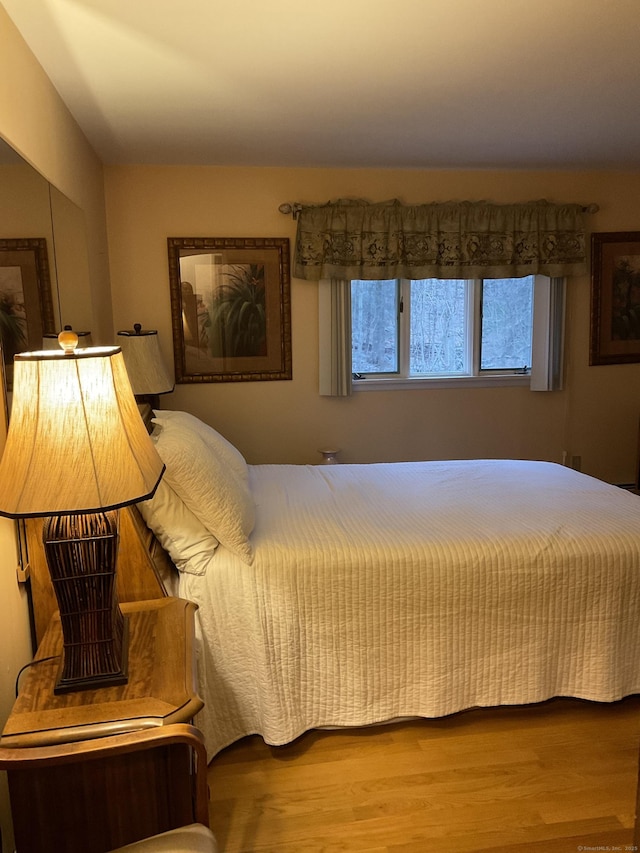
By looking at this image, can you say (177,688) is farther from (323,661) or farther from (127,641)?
(323,661)

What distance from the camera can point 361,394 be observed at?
441cm

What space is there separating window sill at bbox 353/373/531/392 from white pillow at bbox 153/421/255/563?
2.35 metres

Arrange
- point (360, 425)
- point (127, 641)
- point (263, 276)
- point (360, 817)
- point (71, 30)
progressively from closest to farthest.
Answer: point (127, 641) → point (360, 817) → point (71, 30) → point (263, 276) → point (360, 425)

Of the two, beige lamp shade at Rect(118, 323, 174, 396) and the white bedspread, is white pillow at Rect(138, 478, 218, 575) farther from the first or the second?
beige lamp shade at Rect(118, 323, 174, 396)

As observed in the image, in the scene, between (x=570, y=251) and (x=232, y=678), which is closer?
(x=232, y=678)

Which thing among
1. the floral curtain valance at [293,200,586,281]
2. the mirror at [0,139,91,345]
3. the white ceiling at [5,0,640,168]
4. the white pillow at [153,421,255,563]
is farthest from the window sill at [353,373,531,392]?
the white pillow at [153,421,255,563]

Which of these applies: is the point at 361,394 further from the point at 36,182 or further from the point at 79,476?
the point at 79,476

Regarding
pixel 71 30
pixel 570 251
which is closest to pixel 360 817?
pixel 71 30

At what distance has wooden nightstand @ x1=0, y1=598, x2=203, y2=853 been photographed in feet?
4.10

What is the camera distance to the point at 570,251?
4352 millimetres

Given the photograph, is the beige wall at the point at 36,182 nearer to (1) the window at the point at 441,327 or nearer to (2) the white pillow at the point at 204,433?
(2) the white pillow at the point at 204,433

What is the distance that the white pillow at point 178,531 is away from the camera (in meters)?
2.06

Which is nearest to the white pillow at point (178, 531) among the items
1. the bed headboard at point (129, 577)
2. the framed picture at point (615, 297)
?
the bed headboard at point (129, 577)

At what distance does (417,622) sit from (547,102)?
231cm
